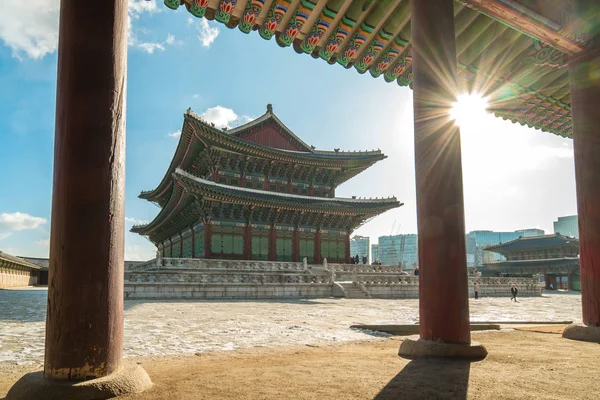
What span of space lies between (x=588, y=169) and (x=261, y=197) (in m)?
25.9

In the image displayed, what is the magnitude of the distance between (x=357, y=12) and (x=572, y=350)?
4.65 m

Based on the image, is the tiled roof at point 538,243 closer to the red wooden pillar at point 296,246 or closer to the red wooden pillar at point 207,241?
the red wooden pillar at point 296,246

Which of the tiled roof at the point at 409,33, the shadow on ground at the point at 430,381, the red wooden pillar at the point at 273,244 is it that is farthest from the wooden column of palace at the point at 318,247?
the shadow on ground at the point at 430,381

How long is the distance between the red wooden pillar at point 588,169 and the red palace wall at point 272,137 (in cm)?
3115

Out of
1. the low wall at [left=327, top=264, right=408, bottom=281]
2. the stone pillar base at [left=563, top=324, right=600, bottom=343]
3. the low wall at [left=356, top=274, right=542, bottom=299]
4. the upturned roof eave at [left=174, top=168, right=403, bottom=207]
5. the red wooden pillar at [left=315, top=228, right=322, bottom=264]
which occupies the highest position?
the upturned roof eave at [left=174, top=168, right=403, bottom=207]

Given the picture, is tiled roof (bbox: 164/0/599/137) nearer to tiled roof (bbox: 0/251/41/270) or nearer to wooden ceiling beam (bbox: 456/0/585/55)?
wooden ceiling beam (bbox: 456/0/585/55)

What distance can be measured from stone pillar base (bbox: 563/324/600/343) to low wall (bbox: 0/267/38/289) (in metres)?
33.9

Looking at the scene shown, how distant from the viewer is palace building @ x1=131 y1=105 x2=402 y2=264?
99.4 ft

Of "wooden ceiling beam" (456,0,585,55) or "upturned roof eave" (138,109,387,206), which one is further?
"upturned roof eave" (138,109,387,206)

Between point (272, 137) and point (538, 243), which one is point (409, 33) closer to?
point (272, 137)

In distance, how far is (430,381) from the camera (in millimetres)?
3072

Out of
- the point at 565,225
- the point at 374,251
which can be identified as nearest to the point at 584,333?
the point at 374,251

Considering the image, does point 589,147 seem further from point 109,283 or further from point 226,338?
point 226,338

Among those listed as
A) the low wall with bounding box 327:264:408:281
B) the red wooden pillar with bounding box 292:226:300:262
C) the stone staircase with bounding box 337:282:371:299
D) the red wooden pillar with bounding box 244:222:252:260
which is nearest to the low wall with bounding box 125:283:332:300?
the stone staircase with bounding box 337:282:371:299
